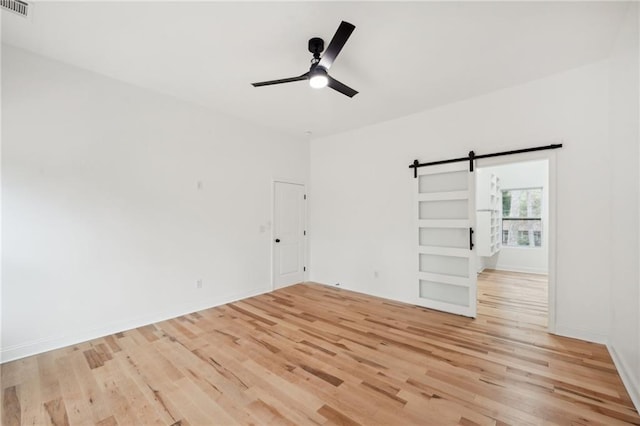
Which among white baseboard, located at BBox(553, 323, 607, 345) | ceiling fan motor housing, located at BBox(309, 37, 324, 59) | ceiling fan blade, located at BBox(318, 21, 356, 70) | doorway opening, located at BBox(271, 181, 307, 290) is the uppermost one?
ceiling fan motor housing, located at BBox(309, 37, 324, 59)

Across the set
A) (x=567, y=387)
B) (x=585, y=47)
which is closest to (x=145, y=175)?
(x=567, y=387)

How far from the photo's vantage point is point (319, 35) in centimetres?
246

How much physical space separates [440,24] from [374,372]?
10.3ft

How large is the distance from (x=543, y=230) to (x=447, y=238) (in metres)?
4.56

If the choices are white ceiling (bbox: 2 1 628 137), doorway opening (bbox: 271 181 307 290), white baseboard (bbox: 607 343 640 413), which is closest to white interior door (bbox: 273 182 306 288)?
doorway opening (bbox: 271 181 307 290)

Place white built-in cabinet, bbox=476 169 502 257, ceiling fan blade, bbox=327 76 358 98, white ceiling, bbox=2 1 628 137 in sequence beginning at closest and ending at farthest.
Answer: white ceiling, bbox=2 1 628 137, ceiling fan blade, bbox=327 76 358 98, white built-in cabinet, bbox=476 169 502 257

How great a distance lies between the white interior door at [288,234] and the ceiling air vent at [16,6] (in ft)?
11.7

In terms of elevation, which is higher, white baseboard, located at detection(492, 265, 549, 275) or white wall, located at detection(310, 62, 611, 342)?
white wall, located at detection(310, 62, 611, 342)

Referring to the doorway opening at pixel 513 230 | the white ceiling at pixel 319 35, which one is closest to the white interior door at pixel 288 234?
the white ceiling at pixel 319 35

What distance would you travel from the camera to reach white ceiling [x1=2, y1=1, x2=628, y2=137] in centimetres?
220

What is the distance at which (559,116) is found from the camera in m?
3.17

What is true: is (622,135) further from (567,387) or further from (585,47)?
(567,387)

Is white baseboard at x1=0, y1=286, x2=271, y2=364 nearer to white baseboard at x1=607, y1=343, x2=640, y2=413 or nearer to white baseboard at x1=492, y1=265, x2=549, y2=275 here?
white baseboard at x1=607, y1=343, x2=640, y2=413

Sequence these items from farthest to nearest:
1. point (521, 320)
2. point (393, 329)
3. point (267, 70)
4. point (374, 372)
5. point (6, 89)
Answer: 1. point (521, 320)
2. point (393, 329)
3. point (267, 70)
4. point (6, 89)
5. point (374, 372)
